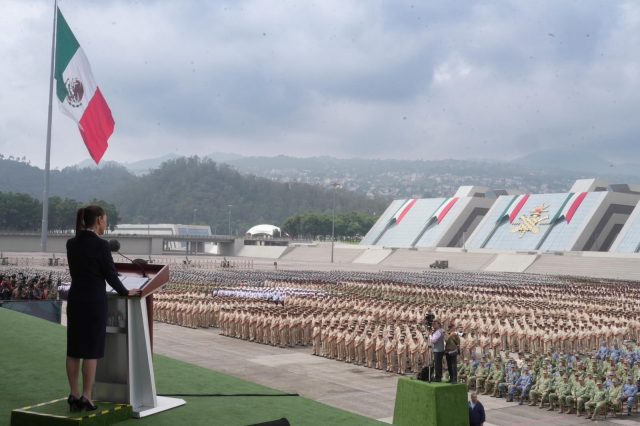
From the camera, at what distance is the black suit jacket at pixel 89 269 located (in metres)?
4.23

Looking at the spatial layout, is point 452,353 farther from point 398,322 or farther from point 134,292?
point 398,322

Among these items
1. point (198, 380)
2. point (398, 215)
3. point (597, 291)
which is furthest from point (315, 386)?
point (398, 215)

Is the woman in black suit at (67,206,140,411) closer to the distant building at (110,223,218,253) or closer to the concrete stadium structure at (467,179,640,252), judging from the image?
the concrete stadium structure at (467,179,640,252)

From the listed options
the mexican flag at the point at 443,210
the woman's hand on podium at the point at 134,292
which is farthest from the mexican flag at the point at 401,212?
the woman's hand on podium at the point at 134,292

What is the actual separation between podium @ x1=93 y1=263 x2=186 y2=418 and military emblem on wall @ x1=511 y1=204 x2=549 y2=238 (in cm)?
7544

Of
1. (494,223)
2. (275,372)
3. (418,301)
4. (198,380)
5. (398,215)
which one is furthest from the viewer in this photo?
(398,215)

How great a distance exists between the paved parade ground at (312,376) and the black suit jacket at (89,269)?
6616 mm

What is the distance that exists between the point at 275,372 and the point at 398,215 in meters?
83.7

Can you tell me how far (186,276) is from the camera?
39.2m

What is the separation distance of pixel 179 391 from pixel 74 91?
19.0 metres

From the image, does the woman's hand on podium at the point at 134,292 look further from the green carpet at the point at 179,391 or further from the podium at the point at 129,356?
the green carpet at the point at 179,391

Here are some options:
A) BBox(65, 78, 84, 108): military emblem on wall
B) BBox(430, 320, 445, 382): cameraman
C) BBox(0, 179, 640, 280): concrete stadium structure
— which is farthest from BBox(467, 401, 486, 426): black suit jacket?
BBox(0, 179, 640, 280): concrete stadium structure

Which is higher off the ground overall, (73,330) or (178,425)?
(73,330)

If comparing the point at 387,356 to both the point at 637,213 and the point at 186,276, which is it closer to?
the point at 186,276
